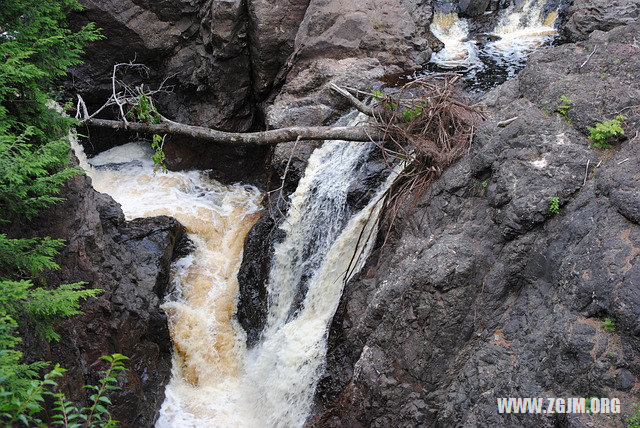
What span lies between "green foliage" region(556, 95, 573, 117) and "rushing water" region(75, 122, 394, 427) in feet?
7.78

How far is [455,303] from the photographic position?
4.92m

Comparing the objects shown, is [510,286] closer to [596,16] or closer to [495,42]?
[596,16]

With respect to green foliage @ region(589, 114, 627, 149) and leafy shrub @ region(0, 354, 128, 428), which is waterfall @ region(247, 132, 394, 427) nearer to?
green foliage @ region(589, 114, 627, 149)

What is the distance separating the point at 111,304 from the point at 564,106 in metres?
5.78

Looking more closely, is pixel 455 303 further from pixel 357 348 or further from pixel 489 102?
pixel 489 102

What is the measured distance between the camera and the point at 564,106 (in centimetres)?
525

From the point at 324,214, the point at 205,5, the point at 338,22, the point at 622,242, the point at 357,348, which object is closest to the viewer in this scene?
the point at 622,242

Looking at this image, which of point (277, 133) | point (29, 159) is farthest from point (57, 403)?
point (277, 133)

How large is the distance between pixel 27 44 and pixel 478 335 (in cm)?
522

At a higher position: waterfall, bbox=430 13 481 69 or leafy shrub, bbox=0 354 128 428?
waterfall, bbox=430 13 481 69

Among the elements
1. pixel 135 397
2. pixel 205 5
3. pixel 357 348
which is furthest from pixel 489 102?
pixel 205 5

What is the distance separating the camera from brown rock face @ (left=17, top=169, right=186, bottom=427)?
548 centimetres

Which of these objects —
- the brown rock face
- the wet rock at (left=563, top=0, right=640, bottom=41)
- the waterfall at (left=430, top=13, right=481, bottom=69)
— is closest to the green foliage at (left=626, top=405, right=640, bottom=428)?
the brown rock face

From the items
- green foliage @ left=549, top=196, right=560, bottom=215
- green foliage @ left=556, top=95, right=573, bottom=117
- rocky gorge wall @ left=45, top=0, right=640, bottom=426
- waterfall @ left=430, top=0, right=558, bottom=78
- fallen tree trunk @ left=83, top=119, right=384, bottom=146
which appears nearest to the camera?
rocky gorge wall @ left=45, top=0, right=640, bottom=426
